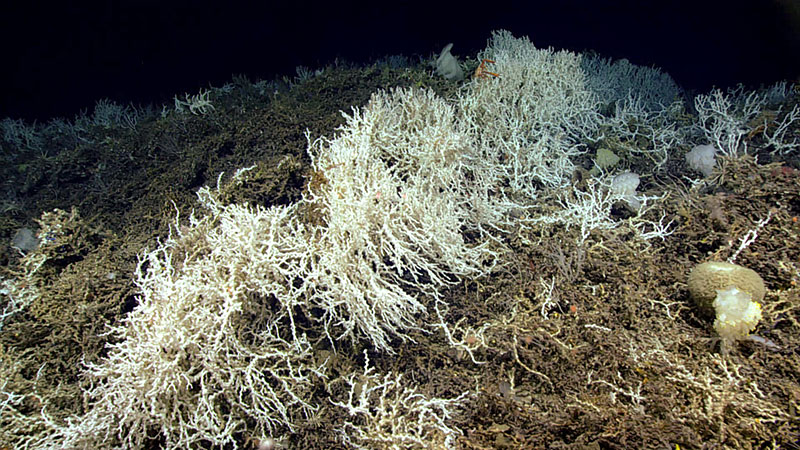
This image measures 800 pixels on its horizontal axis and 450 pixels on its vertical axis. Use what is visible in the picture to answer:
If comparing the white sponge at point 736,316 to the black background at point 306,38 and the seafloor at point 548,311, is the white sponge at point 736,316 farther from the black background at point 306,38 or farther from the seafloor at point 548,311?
the black background at point 306,38

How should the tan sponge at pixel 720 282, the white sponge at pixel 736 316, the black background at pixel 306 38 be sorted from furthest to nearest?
the black background at pixel 306 38
the tan sponge at pixel 720 282
the white sponge at pixel 736 316

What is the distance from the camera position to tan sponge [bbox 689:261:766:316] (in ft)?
7.66

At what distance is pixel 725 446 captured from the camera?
185cm

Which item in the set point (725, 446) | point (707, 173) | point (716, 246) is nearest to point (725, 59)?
point (707, 173)

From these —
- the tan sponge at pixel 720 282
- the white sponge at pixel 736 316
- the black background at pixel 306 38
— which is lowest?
the white sponge at pixel 736 316

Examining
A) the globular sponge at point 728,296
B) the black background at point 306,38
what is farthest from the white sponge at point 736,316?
the black background at point 306,38

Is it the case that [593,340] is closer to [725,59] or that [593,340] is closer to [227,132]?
[227,132]

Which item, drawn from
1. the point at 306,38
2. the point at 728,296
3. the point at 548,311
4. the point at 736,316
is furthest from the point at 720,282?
the point at 306,38

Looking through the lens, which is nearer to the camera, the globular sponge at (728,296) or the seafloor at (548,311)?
the seafloor at (548,311)

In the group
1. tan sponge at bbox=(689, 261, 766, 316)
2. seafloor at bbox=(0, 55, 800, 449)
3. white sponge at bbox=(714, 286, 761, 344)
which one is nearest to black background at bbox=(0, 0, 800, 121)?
seafloor at bbox=(0, 55, 800, 449)

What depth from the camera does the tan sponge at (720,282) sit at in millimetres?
2336

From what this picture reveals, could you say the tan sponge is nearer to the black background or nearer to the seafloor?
the seafloor

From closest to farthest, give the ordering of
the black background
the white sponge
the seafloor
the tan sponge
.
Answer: the seafloor → the white sponge → the tan sponge → the black background

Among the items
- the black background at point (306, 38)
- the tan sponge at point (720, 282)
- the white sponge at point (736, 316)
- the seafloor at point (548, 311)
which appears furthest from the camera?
the black background at point (306, 38)
